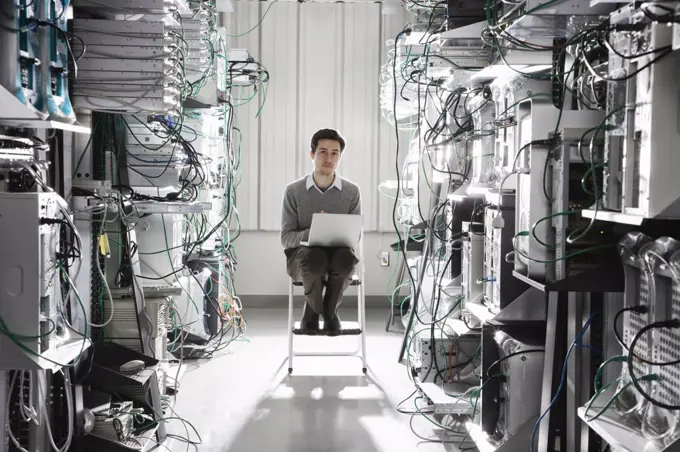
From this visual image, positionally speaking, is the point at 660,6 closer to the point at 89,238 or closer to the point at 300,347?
the point at 89,238

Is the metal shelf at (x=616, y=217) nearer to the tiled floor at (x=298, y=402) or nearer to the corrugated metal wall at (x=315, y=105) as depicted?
the tiled floor at (x=298, y=402)

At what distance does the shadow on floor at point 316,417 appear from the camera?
10.2 ft

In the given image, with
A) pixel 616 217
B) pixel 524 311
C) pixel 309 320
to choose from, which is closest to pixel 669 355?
pixel 616 217

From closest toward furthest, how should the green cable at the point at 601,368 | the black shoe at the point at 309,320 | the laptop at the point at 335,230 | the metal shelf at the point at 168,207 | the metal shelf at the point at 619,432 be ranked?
the metal shelf at the point at 619,432 < the green cable at the point at 601,368 < the metal shelf at the point at 168,207 < the laptop at the point at 335,230 < the black shoe at the point at 309,320

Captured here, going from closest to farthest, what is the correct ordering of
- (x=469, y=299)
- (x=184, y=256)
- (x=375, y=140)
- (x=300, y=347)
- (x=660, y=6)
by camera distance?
(x=660, y=6)
(x=469, y=299)
(x=184, y=256)
(x=300, y=347)
(x=375, y=140)

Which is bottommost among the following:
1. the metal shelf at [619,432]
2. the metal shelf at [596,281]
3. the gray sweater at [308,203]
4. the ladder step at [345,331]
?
the ladder step at [345,331]

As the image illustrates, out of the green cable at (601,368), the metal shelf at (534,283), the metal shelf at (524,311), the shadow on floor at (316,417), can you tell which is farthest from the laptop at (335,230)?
the green cable at (601,368)

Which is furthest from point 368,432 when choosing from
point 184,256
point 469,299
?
point 184,256

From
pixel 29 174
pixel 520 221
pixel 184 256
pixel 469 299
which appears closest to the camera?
pixel 29 174

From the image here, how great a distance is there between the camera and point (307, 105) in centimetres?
625

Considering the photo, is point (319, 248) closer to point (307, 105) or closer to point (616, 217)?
point (307, 105)

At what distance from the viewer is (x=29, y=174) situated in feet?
7.36

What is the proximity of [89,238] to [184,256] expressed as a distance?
1.40 metres

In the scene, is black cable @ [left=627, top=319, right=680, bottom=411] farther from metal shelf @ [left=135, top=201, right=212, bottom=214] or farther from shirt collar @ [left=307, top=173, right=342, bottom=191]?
shirt collar @ [left=307, top=173, right=342, bottom=191]
